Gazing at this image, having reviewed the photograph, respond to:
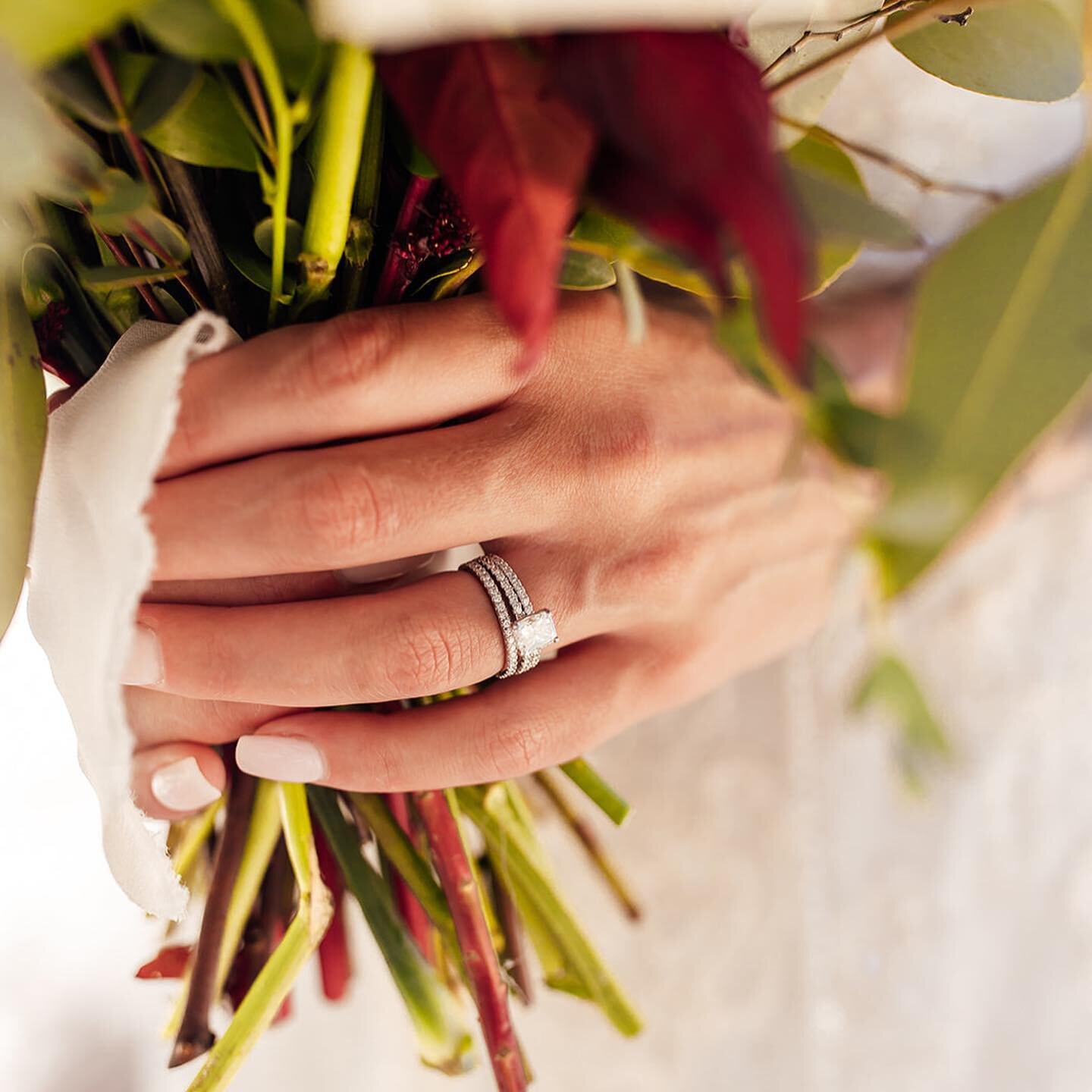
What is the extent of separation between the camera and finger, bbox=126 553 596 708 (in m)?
0.35

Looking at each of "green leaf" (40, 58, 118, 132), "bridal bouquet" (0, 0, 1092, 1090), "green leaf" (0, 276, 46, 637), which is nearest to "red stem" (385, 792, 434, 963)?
"bridal bouquet" (0, 0, 1092, 1090)

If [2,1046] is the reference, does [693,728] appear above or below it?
below

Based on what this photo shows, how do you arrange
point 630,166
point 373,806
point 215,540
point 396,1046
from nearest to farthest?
point 630,166 < point 215,540 < point 373,806 < point 396,1046

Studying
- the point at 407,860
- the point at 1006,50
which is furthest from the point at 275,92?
the point at 407,860

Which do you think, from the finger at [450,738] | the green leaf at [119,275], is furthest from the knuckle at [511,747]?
the green leaf at [119,275]

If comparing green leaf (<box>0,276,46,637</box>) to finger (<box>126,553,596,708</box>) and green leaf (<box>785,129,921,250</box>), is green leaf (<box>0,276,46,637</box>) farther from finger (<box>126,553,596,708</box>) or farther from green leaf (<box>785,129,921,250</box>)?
green leaf (<box>785,129,921,250</box>)

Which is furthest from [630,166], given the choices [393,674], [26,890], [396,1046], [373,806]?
[396,1046]

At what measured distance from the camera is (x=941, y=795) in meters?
0.82

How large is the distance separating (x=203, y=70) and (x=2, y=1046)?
568 mm

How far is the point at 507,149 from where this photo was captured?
0.18m

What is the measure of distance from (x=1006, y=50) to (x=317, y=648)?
12.0 inches

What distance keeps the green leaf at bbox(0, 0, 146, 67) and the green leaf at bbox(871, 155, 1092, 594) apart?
Answer: 153 millimetres

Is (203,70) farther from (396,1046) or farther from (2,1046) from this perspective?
(396,1046)

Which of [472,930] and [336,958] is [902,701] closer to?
[472,930]
